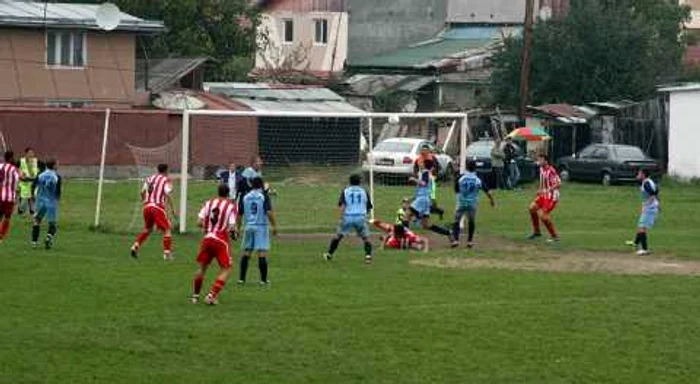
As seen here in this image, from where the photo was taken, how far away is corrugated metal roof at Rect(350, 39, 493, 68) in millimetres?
78188

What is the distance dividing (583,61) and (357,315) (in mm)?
48227

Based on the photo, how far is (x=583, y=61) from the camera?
68312mm

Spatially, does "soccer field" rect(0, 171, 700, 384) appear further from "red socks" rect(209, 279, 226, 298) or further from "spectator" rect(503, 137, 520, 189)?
"spectator" rect(503, 137, 520, 189)

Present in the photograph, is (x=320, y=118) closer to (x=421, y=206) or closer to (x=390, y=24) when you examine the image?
(x=421, y=206)

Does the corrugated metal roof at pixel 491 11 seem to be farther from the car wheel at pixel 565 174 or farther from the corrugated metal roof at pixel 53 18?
the corrugated metal roof at pixel 53 18

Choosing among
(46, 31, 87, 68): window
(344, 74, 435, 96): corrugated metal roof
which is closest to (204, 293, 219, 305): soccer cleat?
(46, 31, 87, 68): window

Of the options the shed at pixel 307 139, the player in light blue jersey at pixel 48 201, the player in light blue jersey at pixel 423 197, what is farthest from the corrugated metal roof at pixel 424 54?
the player in light blue jersey at pixel 48 201

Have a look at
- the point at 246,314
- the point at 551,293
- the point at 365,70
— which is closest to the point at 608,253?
the point at 551,293

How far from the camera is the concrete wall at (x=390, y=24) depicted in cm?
8812

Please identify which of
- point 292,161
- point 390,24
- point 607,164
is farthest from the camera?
point 390,24

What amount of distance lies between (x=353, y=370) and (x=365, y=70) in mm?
63207

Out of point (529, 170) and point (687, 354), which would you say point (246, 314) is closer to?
point (687, 354)

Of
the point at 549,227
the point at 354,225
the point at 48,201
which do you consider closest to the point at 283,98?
the point at 549,227

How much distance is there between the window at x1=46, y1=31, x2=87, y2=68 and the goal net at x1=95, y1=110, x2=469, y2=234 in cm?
562
